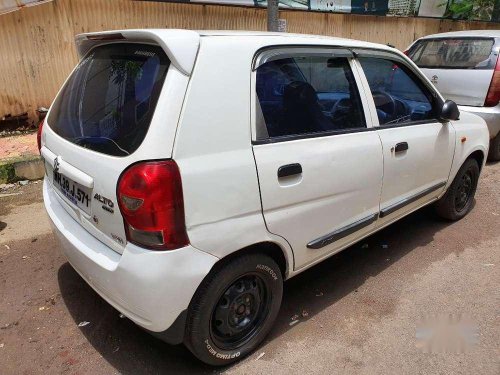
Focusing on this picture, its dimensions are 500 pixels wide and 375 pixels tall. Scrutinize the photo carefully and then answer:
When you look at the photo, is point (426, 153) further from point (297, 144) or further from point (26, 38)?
point (26, 38)

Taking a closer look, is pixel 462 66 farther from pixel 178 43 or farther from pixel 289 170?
pixel 178 43

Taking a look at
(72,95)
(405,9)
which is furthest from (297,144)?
(405,9)

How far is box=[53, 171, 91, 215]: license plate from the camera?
2199 millimetres

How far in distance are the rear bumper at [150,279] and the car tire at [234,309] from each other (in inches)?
3.9

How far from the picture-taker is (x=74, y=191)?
7.58 feet

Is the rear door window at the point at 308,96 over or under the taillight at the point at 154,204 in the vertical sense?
over

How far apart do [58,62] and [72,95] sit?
432cm

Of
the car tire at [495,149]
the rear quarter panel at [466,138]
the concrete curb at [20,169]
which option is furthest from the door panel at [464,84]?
the concrete curb at [20,169]

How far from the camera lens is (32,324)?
2750 millimetres

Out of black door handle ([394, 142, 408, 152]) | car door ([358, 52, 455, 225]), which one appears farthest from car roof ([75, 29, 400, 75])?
black door handle ([394, 142, 408, 152])

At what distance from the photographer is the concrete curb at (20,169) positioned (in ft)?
16.6

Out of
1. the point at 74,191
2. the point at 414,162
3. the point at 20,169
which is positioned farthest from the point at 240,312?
the point at 20,169

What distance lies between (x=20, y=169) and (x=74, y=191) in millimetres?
3390

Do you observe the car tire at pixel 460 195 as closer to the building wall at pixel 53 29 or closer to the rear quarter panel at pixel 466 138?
the rear quarter panel at pixel 466 138
